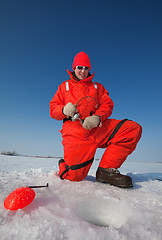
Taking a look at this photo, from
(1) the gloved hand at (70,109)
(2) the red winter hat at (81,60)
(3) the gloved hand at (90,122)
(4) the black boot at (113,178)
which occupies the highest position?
(2) the red winter hat at (81,60)

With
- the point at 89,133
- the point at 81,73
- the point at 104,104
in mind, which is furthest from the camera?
the point at 81,73

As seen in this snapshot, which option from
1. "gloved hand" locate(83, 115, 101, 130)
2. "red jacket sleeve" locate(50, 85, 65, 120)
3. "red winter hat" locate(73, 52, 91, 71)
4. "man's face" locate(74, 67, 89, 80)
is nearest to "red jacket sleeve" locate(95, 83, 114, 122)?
"gloved hand" locate(83, 115, 101, 130)

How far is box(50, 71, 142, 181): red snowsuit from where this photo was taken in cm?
187

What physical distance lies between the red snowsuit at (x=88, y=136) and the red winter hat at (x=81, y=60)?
25 cm

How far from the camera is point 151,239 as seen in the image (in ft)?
2.19

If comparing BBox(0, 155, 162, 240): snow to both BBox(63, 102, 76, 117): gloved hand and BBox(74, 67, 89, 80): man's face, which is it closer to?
BBox(63, 102, 76, 117): gloved hand

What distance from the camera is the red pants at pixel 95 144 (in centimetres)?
186

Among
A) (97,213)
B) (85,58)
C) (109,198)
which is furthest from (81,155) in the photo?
(85,58)

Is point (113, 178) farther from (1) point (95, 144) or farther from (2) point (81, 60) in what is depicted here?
(2) point (81, 60)

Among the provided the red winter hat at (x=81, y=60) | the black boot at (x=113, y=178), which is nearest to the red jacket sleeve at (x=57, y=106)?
the red winter hat at (x=81, y=60)

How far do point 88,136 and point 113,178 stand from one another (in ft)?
1.94

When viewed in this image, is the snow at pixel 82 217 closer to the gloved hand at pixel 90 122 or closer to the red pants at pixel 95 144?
the red pants at pixel 95 144

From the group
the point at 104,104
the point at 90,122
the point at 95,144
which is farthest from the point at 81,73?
the point at 95,144

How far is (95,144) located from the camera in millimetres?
1946
